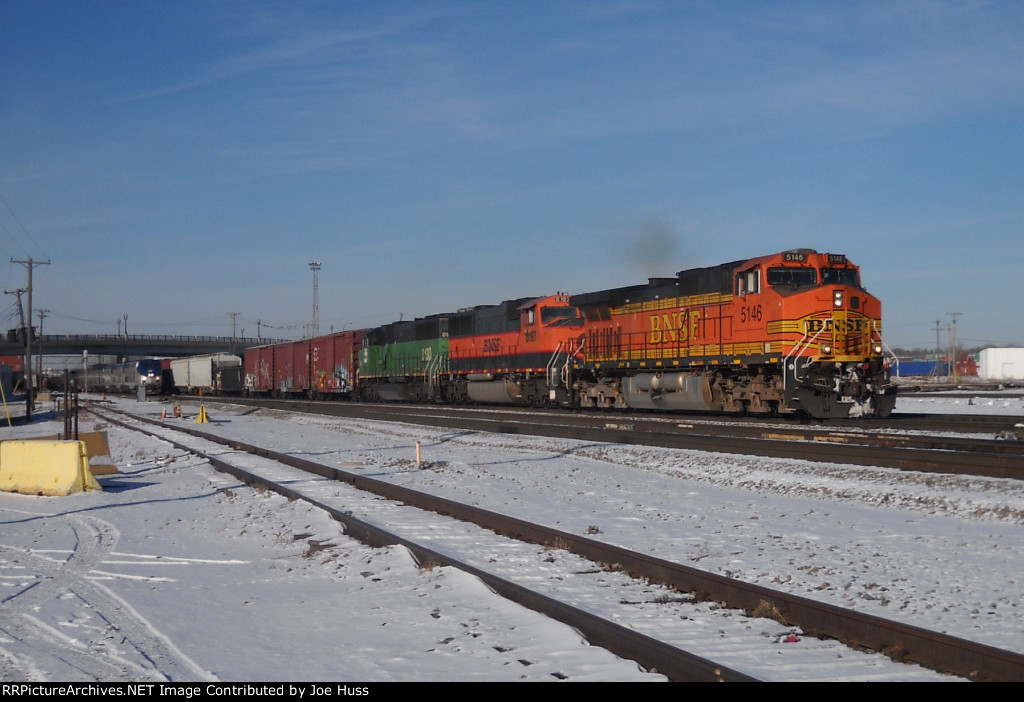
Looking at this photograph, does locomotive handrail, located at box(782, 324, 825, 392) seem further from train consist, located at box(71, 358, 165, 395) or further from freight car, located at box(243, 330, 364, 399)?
train consist, located at box(71, 358, 165, 395)

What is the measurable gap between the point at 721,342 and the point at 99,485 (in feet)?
47.9

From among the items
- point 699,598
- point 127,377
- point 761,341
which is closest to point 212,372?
point 127,377

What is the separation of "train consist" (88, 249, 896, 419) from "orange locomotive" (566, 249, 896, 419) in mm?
32

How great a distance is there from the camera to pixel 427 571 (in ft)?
24.3

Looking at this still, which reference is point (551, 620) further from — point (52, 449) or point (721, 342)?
point (721, 342)

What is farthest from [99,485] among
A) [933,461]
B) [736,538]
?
[933,461]

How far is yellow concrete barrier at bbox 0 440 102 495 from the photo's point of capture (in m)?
13.5

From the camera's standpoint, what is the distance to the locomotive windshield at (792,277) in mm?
20906

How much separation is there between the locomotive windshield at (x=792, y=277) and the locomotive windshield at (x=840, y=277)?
23 cm

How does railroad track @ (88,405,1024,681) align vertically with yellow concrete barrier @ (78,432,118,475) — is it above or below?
below

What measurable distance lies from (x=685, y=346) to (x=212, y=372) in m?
55.2

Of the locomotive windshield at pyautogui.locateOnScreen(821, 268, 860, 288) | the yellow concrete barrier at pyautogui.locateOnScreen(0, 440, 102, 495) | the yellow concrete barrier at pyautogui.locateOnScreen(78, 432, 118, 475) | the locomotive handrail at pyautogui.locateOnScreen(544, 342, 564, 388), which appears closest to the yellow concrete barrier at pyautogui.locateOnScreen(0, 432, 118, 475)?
the yellow concrete barrier at pyautogui.locateOnScreen(78, 432, 118, 475)

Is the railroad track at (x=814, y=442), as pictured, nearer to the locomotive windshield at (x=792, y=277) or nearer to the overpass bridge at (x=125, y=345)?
the locomotive windshield at (x=792, y=277)

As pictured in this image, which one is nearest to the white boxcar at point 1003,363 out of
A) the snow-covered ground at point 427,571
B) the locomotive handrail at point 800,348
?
the locomotive handrail at point 800,348
